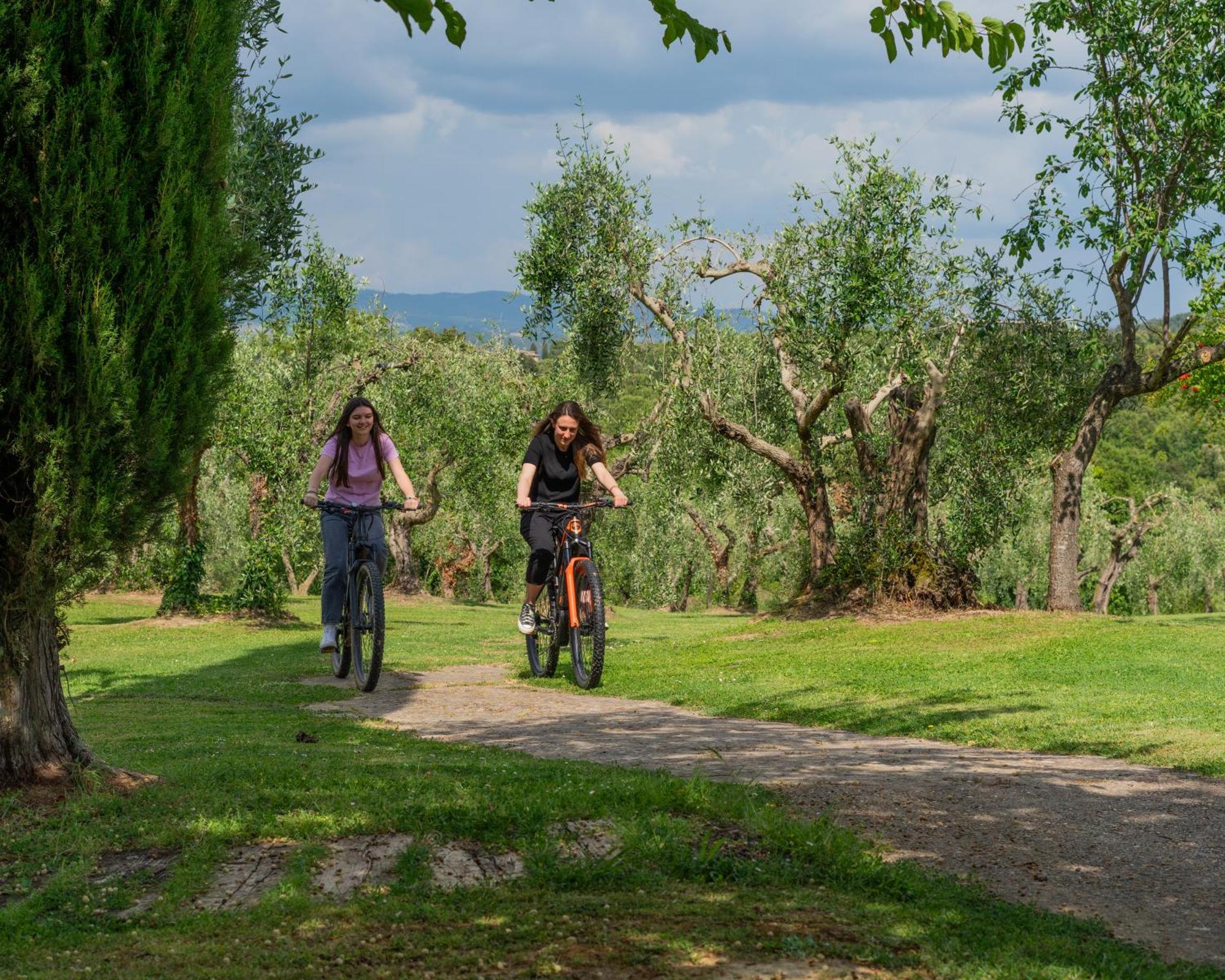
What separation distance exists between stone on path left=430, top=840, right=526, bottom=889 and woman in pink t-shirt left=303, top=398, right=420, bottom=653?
5196 millimetres

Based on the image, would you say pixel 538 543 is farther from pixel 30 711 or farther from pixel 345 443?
pixel 30 711

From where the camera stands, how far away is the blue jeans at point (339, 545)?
10680mm

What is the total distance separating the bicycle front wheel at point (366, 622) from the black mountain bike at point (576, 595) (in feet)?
5.66

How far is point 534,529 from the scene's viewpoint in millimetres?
11617

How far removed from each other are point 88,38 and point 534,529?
20.7 ft

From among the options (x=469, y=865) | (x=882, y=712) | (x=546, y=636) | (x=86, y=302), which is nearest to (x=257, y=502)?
(x=546, y=636)

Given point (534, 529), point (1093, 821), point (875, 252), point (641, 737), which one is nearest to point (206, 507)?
point (875, 252)

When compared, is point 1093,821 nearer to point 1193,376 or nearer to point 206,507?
point 1193,376

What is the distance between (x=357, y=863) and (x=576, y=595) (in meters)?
6.16

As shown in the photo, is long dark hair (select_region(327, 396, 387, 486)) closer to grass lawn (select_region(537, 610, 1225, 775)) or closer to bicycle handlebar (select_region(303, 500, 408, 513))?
bicycle handlebar (select_region(303, 500, 408, 513))

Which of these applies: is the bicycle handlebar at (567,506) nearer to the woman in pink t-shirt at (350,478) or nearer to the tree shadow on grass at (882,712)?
the woman in pink t-shirt at (350,478)

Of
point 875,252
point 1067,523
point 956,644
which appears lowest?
point 956,644

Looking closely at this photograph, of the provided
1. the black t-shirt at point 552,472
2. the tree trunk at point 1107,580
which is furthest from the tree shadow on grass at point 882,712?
the tree trunk at point 1107,580

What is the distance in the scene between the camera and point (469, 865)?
17.2ft
